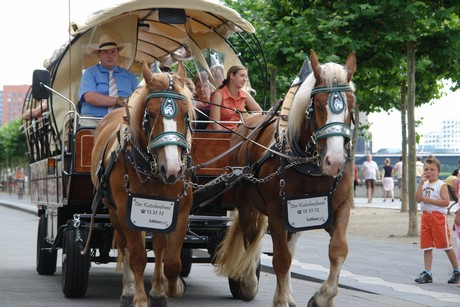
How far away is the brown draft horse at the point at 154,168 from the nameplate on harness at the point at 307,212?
0.82 metres

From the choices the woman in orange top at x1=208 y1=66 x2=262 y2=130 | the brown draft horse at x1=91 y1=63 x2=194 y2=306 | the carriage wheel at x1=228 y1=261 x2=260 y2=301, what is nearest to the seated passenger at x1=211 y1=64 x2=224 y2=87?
the woman in orange top at x1=208 y1=66 x2=262 y2=130

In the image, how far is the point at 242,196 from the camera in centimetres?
958

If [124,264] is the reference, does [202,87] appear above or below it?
above

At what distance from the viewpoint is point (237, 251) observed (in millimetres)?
9664

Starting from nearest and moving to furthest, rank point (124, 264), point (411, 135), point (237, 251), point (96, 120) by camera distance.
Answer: point (124, 264), point (237, 251), point (96, 120), point (411, 135)

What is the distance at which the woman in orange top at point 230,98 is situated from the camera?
1020cm

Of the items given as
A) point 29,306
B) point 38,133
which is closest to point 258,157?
point 29,306

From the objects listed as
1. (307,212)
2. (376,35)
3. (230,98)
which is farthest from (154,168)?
(376,35)

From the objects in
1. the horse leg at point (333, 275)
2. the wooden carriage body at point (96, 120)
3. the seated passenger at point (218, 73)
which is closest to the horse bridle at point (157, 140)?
the horse leg at point (333, 275)

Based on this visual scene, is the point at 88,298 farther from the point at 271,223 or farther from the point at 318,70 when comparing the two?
the point at 318,70

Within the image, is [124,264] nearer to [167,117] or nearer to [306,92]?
[167,117]

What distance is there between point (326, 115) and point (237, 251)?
2.39 m

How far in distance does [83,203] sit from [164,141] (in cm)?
293

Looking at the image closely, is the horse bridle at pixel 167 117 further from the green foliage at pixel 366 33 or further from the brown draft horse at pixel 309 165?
the green foliage at pixel 366 33
